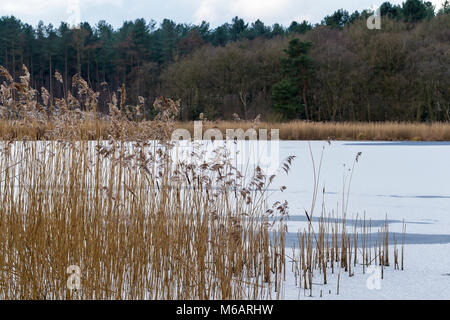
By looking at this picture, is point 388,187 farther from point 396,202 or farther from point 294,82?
point 294,82

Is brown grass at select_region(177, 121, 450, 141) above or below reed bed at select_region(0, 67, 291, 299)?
above

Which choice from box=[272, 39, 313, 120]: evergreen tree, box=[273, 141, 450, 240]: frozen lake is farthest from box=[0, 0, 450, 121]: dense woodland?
box=[273, 141, 450, 240]: frozen lake

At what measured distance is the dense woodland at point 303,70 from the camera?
20188 millimetres

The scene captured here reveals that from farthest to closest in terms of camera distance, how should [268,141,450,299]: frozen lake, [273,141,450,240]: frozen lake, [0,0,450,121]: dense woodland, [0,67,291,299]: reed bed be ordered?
1. [0,0,450,121]: dense woodland
2. [273,141,450,240]: frozen lake
3. [268,141,450,299]: frozen lake
4. [0,67,291,299]: reed bed

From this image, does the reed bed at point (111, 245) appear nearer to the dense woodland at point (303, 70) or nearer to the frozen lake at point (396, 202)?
the frozen lake at point (396, 202)

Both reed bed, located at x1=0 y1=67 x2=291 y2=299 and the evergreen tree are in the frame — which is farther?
the evergreen tree

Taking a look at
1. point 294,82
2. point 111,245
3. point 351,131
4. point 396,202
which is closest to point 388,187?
point 396,202

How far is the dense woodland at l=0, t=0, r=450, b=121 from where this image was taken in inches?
795

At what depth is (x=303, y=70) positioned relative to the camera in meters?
20.6

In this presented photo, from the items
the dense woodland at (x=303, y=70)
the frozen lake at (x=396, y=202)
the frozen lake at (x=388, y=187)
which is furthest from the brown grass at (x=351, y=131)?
the dense woodland at (x=303, y=70)

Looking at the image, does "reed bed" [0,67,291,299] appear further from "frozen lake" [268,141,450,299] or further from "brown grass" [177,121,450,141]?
"brown grass" [177,121,450,141]
